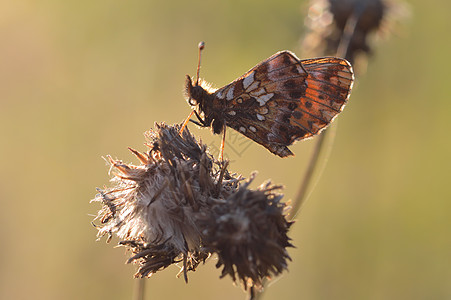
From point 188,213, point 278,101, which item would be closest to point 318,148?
point 278,101

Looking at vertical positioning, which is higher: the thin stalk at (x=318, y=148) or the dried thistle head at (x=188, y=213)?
the thin stalk at (x=318, y=148)

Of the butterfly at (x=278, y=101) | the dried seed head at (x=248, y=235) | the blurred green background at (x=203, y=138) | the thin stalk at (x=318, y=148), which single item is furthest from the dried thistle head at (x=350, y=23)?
the dried seed head at (x=248, y=235)

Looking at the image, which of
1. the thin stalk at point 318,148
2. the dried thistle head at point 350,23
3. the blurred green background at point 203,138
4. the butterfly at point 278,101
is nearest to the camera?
the butterfly at point 278,101

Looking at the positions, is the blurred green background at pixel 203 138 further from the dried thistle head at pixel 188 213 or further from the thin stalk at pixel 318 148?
the dried thistle head at pixel 188 213

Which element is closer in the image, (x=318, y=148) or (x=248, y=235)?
(x=248, y=235)

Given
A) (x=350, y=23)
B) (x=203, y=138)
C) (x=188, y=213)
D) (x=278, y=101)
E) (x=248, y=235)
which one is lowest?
(x=248, y=235)

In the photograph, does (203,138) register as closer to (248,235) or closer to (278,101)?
(278,101)

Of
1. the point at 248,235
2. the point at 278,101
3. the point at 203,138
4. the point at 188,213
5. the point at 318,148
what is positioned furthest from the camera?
the point at 203,138
